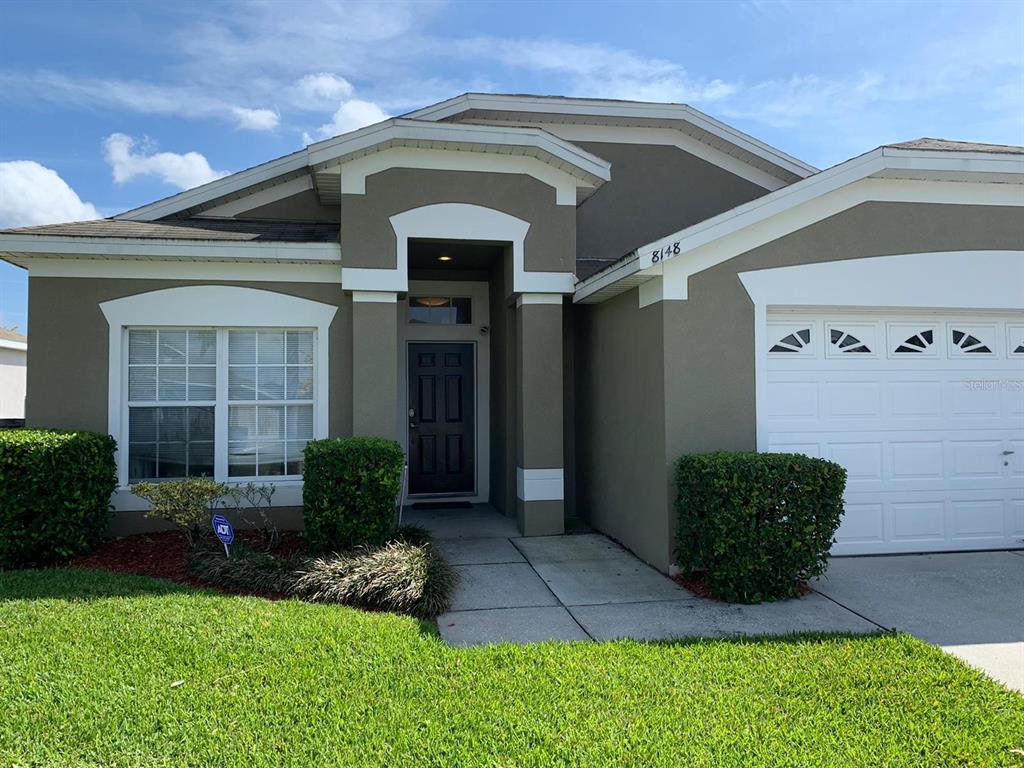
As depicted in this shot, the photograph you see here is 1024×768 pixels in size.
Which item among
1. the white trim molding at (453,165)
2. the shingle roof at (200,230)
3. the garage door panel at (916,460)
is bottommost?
the garage door panel at (916,460)

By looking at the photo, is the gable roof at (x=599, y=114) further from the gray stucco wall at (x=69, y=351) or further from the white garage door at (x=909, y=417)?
the gray stucco wall at (x=69, y=351)

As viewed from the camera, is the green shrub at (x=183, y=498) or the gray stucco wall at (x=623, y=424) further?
the green shrub at (x=183, y=498)

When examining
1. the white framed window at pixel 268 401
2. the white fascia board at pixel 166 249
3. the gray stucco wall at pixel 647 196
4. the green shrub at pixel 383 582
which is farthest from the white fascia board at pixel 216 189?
the green shrub at pixel 383 582

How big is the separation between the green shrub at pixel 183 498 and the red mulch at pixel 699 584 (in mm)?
4786

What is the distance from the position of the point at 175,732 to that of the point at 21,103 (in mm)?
16284

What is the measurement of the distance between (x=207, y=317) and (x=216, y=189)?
2.26 metres

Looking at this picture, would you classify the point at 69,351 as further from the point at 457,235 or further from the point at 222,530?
the point at 457,235

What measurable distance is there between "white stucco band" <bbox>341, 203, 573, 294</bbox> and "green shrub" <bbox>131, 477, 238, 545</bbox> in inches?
105

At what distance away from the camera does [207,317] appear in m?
8.02

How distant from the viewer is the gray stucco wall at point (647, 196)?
10.4 meters

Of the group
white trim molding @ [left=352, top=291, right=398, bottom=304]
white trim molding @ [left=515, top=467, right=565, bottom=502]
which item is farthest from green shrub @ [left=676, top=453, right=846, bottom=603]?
white trim molding @ [left=352, top=291, right=398, bottom=304]

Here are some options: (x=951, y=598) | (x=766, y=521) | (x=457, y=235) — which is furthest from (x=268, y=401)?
(x=951, y=598)

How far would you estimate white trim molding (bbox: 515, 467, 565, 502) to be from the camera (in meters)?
8.44

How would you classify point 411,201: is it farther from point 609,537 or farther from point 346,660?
point 346,660
